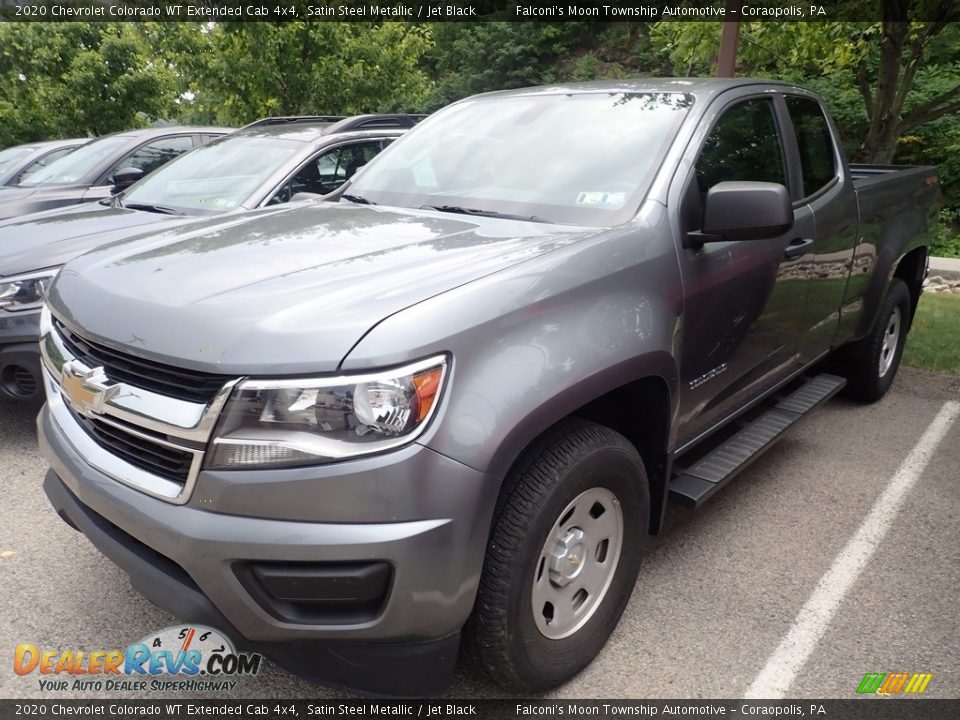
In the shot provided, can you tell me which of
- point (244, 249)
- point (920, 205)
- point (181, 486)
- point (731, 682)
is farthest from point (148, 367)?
point (920, 205)

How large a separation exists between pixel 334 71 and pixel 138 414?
1186cm

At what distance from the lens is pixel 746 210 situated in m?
2.40

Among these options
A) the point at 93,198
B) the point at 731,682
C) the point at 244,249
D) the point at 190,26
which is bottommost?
the point at 731,682

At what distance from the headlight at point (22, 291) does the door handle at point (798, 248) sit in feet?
11.3

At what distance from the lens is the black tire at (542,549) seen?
1.92 m

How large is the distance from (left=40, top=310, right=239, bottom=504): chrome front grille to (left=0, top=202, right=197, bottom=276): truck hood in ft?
5.08

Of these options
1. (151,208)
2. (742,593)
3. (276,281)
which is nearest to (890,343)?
(742,593)

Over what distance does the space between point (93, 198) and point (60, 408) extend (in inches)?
194

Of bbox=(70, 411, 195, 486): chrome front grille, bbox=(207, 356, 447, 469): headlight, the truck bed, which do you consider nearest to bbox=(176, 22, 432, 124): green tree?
the truck bed

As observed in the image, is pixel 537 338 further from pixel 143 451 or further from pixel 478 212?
pixel 143 451

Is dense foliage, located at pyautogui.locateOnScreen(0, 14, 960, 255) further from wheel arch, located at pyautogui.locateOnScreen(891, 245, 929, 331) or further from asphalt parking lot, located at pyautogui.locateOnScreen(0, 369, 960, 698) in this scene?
asphalt parking lot, located at pyautogui.locateOnScreen(0, 369, 960, 698)

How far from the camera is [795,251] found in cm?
317

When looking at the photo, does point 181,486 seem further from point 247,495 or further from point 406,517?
point 406,517

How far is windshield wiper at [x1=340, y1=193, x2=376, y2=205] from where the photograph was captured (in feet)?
10.2
